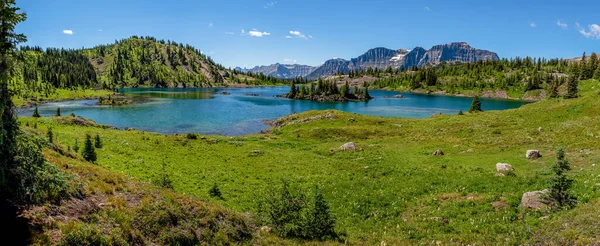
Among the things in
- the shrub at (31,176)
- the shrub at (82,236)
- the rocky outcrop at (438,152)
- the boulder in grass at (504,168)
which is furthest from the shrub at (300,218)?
the rocky outcrop at (438,152)

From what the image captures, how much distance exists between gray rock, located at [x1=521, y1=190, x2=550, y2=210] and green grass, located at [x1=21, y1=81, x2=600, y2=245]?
62 cm

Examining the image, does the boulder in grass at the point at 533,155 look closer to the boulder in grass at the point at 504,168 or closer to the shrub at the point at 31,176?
the boulder in grass at the point at 504,168

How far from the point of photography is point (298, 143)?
59.0 metres

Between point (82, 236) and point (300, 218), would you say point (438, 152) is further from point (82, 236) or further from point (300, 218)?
point (82, 236)

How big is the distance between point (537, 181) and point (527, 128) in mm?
30743

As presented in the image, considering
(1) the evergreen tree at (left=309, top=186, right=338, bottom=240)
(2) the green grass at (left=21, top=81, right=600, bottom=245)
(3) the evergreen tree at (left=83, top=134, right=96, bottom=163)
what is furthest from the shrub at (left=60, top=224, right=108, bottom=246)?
(3) the evergreen tree at (left=83, top=134, right=96, bottom=163)

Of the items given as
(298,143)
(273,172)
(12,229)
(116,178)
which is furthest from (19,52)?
(298,143)

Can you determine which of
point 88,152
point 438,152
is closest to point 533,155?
point 438,152

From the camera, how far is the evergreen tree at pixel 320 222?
17734 millimetres

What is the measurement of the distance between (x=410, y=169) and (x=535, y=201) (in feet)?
49.6

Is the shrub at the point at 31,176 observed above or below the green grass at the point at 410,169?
above

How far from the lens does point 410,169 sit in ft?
112

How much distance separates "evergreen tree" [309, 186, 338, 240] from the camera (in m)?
17.7

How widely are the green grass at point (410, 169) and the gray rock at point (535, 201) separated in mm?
620
